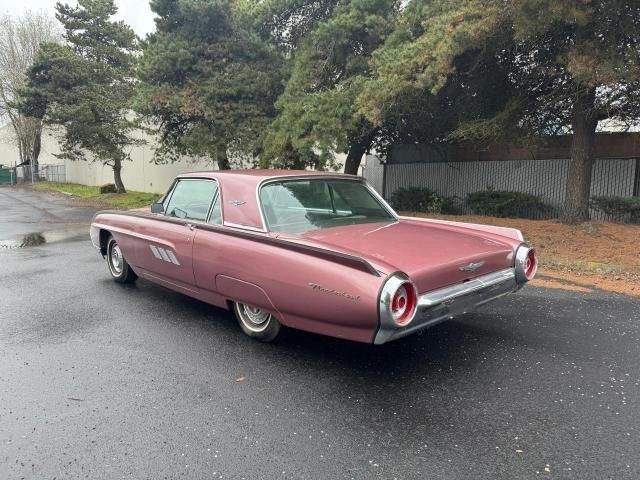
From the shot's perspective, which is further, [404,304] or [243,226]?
[243,226]

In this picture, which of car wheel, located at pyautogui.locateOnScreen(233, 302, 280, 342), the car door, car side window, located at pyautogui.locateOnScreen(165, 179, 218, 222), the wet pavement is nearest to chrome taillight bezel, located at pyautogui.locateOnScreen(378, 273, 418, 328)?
car wheel, located at pyautogui.locateOnScreen(233, 302, 280, 342)

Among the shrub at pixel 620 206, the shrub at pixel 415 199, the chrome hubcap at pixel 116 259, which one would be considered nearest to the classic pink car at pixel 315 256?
the chrome hubcap at pixel 116 259

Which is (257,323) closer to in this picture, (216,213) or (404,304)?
(216,213)

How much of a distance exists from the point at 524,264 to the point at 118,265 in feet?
15.7

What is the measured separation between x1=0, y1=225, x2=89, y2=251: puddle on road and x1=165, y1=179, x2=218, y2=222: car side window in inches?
246

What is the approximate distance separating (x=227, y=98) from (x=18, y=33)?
97.1ft

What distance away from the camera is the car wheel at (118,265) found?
6.34 m

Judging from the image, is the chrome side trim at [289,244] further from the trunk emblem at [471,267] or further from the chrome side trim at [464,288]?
the trunk emblem at [471,267]

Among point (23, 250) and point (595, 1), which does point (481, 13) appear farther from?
point (23, 250)

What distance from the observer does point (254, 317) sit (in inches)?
172

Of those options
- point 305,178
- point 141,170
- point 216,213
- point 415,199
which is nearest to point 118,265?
point 216,213

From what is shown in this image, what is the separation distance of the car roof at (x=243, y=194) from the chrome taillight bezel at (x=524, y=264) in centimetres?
197

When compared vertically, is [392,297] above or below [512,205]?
below

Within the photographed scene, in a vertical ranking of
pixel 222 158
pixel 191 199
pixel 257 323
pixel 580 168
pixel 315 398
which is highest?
pixel 222 158
